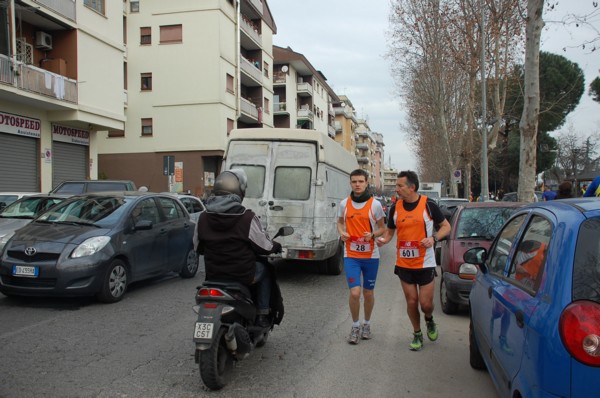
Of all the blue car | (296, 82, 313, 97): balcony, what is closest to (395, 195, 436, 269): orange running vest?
the blue car

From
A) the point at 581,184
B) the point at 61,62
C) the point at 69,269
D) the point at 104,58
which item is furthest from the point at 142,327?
the point at 581,184

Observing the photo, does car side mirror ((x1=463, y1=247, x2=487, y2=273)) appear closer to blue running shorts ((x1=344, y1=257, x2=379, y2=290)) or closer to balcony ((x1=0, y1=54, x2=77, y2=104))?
blue running shorts ((x1=344, y1=257, x2=379, y2=290))

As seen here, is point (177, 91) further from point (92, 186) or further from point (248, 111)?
point (92, 186)

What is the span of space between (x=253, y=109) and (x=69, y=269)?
32.1 meters

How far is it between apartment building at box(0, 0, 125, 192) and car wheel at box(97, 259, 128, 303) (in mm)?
12529

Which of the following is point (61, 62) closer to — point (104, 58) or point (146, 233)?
point (104, 58)

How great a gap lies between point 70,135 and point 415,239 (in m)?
19.7

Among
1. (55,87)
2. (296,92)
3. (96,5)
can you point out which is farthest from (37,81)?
(296,92)

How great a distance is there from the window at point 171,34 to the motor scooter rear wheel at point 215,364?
3177 cm

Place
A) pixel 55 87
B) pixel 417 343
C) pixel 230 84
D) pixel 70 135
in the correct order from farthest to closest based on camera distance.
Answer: pixel 230 84
pixel 70 135
pixel 55 87
pixel 417 343

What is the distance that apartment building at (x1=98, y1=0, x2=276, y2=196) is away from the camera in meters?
32.0

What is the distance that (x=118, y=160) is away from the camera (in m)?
33.6

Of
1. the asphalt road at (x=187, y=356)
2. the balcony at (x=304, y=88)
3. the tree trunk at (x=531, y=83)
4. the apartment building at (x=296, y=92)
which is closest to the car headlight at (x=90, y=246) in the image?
the asphalt road at (x=187, y=356)

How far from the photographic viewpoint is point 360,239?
5281 millimetres
